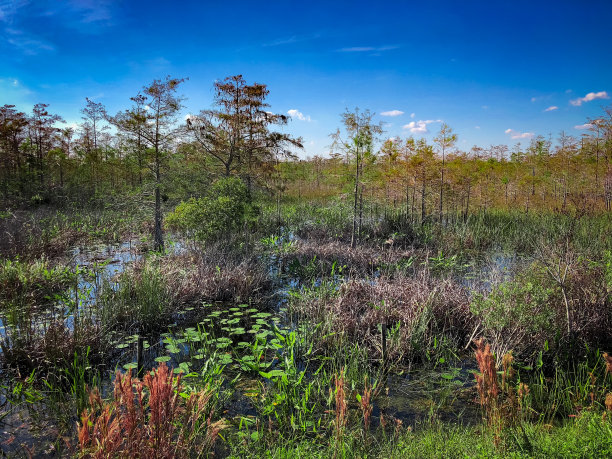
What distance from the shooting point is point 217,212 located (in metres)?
7.89

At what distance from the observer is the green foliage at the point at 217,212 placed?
7.78 metres

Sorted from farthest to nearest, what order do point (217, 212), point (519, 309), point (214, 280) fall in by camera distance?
point (217, 212), point (214, 280), point (519, 309)

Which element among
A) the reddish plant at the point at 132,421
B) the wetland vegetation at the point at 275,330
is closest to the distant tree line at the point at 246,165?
the wetland vegetation at the point at 275,330

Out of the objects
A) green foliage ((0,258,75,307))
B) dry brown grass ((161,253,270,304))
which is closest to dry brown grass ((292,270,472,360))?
dry brown grass ((161,253,270,304))

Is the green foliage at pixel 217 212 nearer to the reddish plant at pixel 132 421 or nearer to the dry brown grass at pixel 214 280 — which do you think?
the dry brown grass at pixel 214 280

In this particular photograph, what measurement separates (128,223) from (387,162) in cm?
1191

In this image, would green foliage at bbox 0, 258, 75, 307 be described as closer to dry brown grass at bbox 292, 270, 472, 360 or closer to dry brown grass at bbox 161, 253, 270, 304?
dry brown grass at bbox 161, 253, 270, 304

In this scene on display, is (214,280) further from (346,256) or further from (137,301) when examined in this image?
(346,256)

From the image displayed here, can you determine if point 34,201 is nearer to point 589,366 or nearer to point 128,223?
point 128,223

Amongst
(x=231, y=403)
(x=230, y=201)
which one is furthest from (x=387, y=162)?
(x=231, y=403)

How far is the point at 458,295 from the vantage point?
505 centimetres

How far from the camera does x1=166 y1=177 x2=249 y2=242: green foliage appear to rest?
25.5 feet

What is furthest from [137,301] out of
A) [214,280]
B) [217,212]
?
[217,212]

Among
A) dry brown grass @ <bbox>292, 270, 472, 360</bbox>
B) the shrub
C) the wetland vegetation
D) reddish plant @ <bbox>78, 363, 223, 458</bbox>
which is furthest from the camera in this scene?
dry brown grass @ <bbox>292, 270, 472, 360</bbox>
